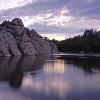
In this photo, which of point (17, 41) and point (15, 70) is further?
point (17, 41)

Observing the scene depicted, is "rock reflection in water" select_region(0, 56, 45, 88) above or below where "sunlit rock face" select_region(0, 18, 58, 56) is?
below

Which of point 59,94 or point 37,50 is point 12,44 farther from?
point 59,94

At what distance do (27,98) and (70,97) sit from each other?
289 centimetres

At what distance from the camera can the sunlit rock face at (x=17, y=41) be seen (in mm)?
103938

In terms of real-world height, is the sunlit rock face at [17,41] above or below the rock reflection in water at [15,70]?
above

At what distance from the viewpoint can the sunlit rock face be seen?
341ft

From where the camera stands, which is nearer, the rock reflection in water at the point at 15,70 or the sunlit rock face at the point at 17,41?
the rock reflection in water at the point at 15,70

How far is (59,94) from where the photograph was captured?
2144 cm

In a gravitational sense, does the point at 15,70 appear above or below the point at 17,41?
below

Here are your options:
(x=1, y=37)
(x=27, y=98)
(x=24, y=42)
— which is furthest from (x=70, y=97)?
(x=24, y=42)

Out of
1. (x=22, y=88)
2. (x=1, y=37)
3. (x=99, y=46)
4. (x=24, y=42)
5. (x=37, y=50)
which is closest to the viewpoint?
(x=22, y=88)

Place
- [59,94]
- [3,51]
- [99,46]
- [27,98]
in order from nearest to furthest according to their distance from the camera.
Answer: [27,98]
[59,94]
[3,51]
[99,46]

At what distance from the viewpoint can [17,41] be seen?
4742 inches

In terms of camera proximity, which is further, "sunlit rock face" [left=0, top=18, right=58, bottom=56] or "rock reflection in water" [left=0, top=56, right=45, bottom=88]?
"sunlit rock face" [left=0, top=18, right=58, bottom=56]
